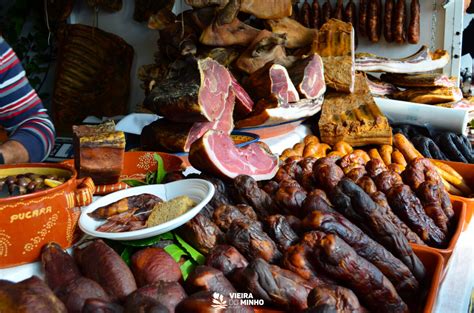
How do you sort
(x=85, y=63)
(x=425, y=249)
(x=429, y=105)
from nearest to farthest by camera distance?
1. (x=425, y=249)
2. (x=429, y=105)
3. (x=85, y=63)

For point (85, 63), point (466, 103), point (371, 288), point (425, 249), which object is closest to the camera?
point (371, 288)

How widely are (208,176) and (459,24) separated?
382cm

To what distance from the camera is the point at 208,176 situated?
164cm

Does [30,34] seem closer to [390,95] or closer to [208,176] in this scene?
[390,95]

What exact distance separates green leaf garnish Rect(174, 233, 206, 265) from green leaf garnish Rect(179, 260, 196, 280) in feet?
0.05

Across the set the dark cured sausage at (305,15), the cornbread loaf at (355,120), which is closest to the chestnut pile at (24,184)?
the cornbread loaf at (355,120)

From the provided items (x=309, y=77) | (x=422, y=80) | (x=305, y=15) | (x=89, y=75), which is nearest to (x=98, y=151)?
(x=309, y=77)

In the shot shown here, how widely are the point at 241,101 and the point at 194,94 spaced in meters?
0.51

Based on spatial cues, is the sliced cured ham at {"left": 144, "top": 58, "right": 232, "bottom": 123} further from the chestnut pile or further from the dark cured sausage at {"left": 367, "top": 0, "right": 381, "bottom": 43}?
the dark cured sausage at {"left": 367, "top": 0, "right": 381, "bottom": 43}

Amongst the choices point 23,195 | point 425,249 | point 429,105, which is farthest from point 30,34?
point 425,249

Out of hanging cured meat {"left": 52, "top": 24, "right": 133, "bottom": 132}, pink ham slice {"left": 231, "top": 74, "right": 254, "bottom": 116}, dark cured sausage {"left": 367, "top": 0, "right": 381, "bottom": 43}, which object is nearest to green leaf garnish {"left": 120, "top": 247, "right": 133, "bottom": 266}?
pink ham slice {"left": 231, "top": 74, "right": 254, "bottom": 116}

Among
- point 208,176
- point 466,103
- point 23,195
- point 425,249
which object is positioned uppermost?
point 23,195

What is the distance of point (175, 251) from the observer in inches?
48.3

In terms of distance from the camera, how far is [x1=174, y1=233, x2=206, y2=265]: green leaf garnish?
1.22m
